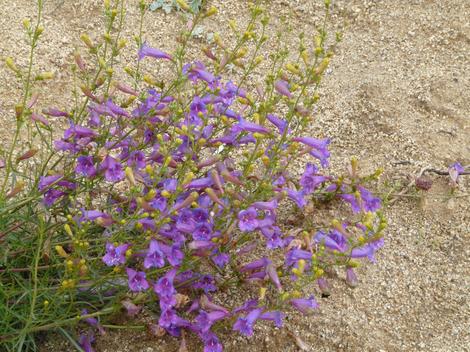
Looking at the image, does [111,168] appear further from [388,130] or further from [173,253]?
[388,130]

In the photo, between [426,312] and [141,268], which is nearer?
[141,268]

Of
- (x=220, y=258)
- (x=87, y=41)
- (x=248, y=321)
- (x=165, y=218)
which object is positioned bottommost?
(x=248, y=321)

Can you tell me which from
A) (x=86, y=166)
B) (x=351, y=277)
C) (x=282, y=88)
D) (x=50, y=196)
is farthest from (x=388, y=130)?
(x=50, y=196)

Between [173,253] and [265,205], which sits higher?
[265,205]

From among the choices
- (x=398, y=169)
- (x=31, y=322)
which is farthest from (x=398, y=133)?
(x=31, y=322)

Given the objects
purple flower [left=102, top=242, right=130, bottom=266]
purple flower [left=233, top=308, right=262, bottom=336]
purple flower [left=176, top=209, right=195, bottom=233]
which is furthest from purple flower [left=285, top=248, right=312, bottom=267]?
purple flower [left=102, top=242, right=130, bottom=266]

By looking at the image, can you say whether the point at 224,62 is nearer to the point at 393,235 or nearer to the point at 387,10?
the point at 393,235

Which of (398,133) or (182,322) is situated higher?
(398,133)
